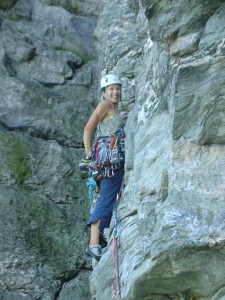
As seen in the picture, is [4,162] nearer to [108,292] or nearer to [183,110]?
[108,292]

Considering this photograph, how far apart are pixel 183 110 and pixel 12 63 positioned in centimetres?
884

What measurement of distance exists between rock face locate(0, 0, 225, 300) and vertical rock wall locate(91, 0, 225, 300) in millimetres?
14

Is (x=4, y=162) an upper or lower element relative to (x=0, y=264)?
upper

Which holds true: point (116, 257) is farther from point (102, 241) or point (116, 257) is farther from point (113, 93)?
point (113, 93)

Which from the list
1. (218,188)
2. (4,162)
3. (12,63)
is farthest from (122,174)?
(12,63)

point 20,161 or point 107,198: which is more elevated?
point 20,161

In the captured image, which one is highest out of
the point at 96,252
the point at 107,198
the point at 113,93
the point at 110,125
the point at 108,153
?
the point at 113,93

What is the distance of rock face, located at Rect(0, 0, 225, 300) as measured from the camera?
8711mm

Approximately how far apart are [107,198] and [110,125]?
110 cm

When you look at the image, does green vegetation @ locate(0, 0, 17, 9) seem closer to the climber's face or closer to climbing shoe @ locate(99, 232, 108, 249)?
the climber's face

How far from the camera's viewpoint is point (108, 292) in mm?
10094

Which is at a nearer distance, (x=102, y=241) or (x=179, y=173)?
(x=179, y=173)

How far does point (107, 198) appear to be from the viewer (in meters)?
11.3

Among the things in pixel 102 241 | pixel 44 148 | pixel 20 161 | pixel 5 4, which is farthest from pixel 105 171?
pixel 5 4
